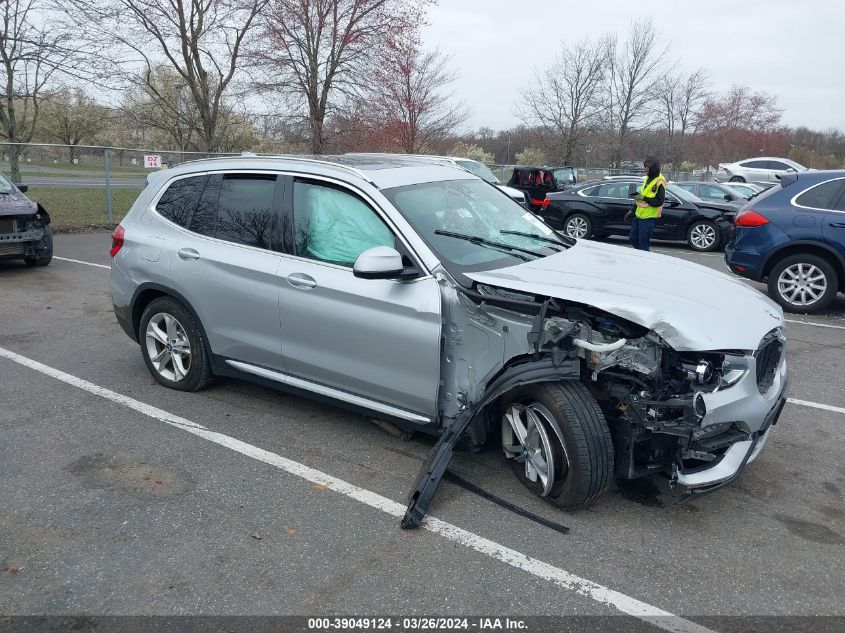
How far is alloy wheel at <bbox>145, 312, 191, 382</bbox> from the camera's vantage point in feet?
16.2

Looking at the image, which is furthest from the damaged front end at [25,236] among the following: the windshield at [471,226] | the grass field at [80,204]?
the windshield at [471,226]

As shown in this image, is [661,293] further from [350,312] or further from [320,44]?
[320,44]

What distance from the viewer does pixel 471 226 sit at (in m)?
4.22

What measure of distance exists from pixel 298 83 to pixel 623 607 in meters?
21.1

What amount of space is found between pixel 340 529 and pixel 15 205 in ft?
28.3

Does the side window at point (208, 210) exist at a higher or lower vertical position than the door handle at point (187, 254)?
higher

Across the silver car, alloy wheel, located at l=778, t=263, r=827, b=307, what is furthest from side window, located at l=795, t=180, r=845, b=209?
the silver car

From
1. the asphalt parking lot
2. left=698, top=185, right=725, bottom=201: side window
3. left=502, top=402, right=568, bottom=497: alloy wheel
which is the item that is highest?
left=698, top=185, right=725, bottom=201: side window

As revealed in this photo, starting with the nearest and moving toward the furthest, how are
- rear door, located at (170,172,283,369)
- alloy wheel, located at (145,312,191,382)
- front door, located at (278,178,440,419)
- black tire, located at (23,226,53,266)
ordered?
front door, located at (278,178,440,419)
rear door, located at (170,172,283,369)
alloy wheel, located at (145,312,191,382)
black tire, located at (23,226,53,266)

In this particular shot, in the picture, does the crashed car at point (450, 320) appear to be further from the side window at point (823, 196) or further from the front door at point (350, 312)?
the side window at point (823, 196)

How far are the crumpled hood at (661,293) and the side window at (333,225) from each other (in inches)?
30.6

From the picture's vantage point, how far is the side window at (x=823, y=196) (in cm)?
800

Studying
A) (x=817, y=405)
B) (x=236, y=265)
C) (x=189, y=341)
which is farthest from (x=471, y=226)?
(x=817, y=405)

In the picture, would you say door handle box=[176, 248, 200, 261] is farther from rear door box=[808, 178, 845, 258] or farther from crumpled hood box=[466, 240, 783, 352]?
rear door box=[808, 178, 845, 258]
